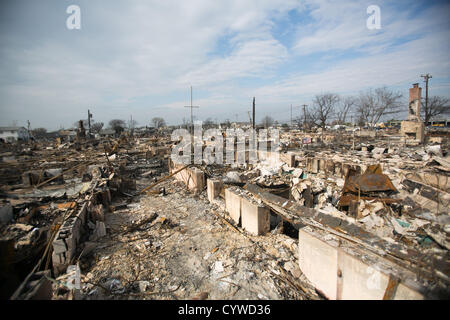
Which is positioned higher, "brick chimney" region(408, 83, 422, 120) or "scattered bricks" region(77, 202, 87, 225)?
"brick chimney" region(408, 83, 422, 120)

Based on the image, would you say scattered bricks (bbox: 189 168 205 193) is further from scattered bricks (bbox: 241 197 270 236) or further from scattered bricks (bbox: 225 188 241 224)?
scattered bricks (bbox: 241 197 270 236)

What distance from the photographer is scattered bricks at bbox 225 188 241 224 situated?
548 cm

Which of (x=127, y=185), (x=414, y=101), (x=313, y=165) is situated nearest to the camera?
(x=127, y=185)

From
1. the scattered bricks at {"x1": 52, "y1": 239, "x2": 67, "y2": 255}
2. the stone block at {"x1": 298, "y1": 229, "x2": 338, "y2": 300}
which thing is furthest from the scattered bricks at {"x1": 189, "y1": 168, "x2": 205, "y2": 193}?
the stone block at {"x1": 298, "y1": 229, "x2": 338, "y2": 300}

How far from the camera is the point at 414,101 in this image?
28.8m

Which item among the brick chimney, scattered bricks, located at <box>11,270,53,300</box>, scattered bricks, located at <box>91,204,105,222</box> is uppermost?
the brick chimney

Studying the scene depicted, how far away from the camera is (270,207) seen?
5375 millimetres

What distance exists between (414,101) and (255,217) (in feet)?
116

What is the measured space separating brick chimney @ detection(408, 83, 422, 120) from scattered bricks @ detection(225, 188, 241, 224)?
33.2m

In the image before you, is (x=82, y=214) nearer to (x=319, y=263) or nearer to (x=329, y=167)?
(x=319, y=263)

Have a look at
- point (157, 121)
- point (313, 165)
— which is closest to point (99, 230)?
point (313, 165)
